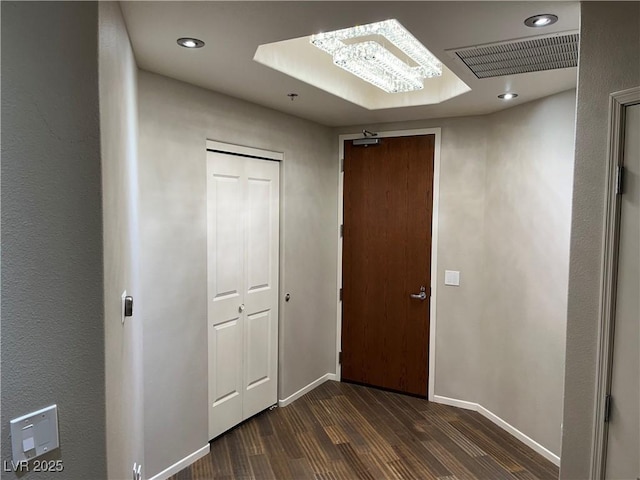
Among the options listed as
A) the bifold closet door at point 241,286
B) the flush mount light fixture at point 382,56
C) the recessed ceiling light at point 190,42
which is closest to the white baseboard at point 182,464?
the bifold closet door at point 241,286

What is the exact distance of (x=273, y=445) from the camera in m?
3.21

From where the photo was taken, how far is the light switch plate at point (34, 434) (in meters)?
1.12

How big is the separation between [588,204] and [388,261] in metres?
2.49

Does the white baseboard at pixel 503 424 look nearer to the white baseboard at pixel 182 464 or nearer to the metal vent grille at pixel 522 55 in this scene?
the white baseboard at pixel 182 464

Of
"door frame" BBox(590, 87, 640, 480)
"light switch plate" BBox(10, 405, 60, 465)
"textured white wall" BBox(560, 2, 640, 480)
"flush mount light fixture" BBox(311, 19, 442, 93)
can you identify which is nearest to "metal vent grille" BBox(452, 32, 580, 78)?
"flush mount light fixture" BBox(311, 19, 442, 93)

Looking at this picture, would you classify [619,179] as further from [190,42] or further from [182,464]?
[182,464]

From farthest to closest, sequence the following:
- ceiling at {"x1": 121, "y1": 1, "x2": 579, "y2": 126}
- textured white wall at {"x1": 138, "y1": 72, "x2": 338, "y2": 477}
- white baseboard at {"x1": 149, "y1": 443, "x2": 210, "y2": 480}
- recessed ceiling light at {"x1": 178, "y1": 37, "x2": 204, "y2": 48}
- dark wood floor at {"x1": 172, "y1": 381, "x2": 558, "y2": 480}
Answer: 1. dark wood floor at {"x1": 172, "y1": 381, "x2": 558, "y2": 480}
2. white baseboard at {"x1": 149, "y1": 443, "x2": 210, "y2": 480}
3. textured white wall at {"x1": 138, "y1": 72, "x2": 338, "y2": 477}
4. recessed ceiling light at {"x1": 178, "y1": 37, "x2": 204, "y2": 48}
5. ceiling at {"x1": 121, "y1": 1, "x2": 579, "y2": 126}

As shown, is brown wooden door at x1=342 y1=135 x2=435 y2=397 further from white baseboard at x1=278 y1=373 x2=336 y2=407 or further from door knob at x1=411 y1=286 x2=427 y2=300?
white baseboard at x1=278 y1=373 x2=336 y2=407

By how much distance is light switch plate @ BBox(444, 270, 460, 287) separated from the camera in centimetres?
385

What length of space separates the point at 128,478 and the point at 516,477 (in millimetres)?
2334

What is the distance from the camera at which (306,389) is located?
4152 mm

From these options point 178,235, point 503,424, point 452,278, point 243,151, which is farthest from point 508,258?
point 178,235

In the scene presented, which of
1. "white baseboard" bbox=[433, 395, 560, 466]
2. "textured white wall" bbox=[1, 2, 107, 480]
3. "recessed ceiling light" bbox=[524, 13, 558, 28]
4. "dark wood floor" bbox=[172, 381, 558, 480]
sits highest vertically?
"recessed ceiling light" bbox=[524, 13, 558, 28]

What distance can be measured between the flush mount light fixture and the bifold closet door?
108 cm
